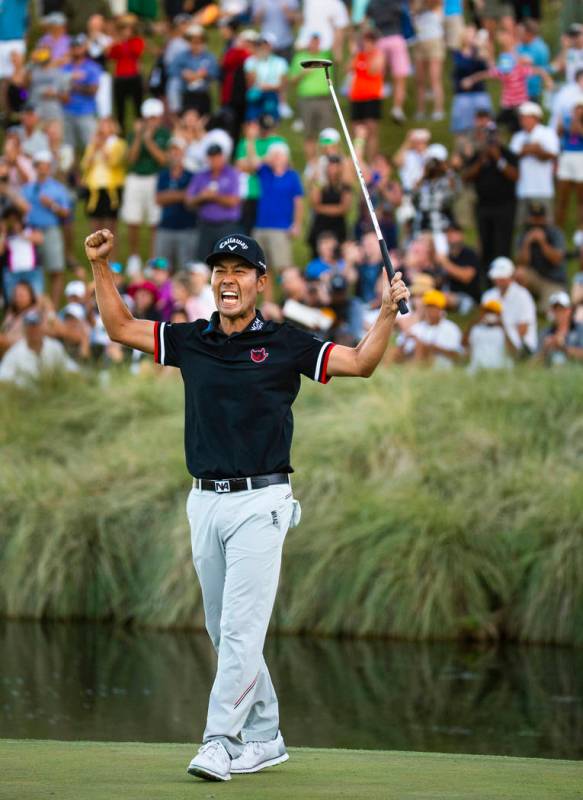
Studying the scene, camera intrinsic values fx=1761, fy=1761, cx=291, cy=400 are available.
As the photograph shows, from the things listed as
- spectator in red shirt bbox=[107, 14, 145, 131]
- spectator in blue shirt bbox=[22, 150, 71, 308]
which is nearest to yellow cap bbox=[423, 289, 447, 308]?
spectator in blue shirt bbox=[22, 150, 71, 308]

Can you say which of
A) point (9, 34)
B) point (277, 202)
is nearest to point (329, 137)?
point (277, 202)

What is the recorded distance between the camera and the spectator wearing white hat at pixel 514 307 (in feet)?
50.6

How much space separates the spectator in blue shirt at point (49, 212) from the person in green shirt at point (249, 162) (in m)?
1.96

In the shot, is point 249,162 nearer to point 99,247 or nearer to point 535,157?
point 535,157

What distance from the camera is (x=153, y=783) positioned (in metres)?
5.69

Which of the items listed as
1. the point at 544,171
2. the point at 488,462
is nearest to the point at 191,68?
the point at 544,171

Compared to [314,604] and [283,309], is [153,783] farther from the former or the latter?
[283,309]

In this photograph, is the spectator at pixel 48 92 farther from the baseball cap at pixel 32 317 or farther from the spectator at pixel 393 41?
the baseball cap at pixel 32 317

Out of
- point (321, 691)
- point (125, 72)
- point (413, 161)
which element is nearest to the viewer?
point (321, 691)

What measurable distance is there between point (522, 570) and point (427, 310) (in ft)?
10.5

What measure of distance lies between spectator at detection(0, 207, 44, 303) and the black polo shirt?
1249 centimetres

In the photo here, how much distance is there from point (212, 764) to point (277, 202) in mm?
12428

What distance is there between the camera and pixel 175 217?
18.3 meters

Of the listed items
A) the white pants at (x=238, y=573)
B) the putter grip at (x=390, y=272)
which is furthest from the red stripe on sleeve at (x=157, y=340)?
the putter grip at (x=390, y=272)
